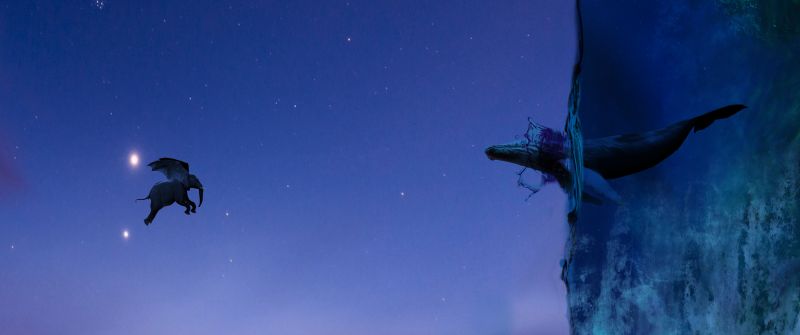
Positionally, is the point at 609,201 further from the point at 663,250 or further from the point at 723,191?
the point at 723,191

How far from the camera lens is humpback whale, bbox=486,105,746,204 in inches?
453

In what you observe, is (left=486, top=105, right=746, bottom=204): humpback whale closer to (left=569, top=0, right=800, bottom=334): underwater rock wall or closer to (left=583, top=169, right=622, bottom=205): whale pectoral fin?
(left=583, top=169, right=622, bottom=205): whale pectoral fin

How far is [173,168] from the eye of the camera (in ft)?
37.6

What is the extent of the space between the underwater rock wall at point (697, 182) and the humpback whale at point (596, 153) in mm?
354

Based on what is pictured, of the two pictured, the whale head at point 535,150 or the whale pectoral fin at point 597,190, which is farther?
the whale pectoral fin at point 597,190

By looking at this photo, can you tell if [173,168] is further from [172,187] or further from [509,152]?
[509,152]

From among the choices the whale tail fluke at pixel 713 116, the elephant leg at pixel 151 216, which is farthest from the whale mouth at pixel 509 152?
the elephant leg at pixel 151 216

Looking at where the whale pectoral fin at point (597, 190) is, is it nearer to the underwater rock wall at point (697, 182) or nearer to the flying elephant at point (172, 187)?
the underwater rock wall at point (697, 182)

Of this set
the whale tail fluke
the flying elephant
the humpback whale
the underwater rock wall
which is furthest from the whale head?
the flying elephant

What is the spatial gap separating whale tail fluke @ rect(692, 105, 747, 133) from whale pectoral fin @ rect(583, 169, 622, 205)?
6.31ft

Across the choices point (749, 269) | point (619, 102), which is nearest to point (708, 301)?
point (749, 269)

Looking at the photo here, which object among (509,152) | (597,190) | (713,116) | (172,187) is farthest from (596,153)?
(172,187)

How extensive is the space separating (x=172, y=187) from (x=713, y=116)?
9.41 meters

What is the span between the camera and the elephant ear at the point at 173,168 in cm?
1135
